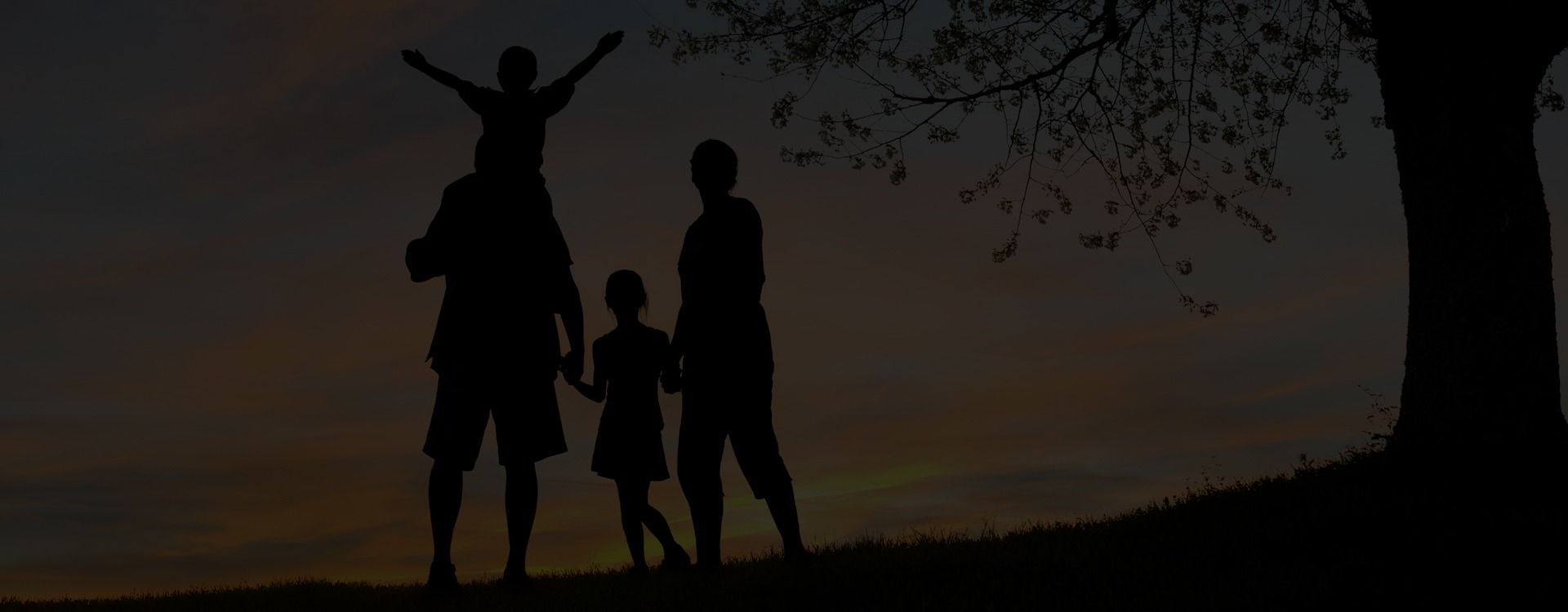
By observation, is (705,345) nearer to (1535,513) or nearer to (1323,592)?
(1323,592)

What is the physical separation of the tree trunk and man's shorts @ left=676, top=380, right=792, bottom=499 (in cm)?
623

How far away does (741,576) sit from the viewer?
30.9 ft

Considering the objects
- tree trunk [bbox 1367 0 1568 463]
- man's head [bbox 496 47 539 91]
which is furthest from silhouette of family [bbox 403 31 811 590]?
tree trunk [bbox 1367 0 1568 463]

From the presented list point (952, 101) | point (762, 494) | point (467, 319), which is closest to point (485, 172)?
point (467, 319)

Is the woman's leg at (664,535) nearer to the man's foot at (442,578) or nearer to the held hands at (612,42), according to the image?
the man's foot at (442,578)

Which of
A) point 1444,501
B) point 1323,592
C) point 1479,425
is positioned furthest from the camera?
point 1479,425

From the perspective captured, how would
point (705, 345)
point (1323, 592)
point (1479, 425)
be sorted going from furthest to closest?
1. point (1479, 425)
2. point (705, 345)
3. point (1323, 592)

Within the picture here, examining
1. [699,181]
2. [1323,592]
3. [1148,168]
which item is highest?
[1148,168]

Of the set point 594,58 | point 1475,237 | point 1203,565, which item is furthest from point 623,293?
point 1475,237

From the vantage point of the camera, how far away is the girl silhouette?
10977 mm

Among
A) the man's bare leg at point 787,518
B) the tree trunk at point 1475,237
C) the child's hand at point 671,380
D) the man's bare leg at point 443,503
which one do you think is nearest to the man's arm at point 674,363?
the child's hand at point 671,380

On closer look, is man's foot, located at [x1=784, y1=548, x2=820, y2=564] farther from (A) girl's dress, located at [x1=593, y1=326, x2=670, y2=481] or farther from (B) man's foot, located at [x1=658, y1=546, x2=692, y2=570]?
(A) girl's dress, located at [x1=593, y1=326, x2=670, y2=481]

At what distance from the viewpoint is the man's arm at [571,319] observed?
9289 millimetres

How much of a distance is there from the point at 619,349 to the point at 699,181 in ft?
7.05
